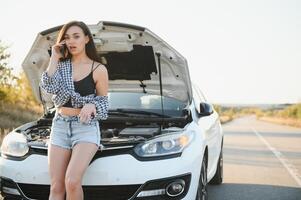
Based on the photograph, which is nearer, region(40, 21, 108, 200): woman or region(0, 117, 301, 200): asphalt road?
region(40, 21, 108, 200): woman

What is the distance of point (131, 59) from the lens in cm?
590

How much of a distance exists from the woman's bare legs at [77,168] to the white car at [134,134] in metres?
0.45

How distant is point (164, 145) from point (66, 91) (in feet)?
3.59

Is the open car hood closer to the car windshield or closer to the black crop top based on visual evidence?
the car windshield

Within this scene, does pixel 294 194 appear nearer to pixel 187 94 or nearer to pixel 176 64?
pixel 187 94

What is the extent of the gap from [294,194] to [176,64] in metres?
2.73

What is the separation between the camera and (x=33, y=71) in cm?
595

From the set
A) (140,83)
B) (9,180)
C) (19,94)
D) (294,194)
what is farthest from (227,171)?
(19,94)

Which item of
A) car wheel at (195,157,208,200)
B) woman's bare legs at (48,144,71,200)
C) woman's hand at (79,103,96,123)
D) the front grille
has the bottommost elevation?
car wheel at (195,157,208,200)

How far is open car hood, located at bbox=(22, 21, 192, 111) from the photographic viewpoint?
5379 mm

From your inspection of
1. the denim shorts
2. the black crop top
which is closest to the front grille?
the denim shorts

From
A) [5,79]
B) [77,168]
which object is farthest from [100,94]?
[5,79]

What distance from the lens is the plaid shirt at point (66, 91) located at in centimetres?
400

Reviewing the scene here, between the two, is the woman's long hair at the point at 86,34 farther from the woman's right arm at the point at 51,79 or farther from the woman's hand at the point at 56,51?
the woman's right arm at the point at 51,79
